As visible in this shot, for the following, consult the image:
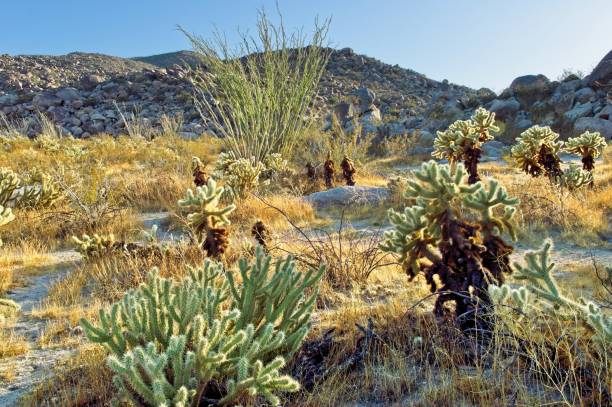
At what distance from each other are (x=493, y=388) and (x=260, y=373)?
81 centimetres

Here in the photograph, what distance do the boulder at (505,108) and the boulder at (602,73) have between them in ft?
7.28

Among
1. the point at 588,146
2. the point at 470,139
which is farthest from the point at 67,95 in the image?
the point at 588,146

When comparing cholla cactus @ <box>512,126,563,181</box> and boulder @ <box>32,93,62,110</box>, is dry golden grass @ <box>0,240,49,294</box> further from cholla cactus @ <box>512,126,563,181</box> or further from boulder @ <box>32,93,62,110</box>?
boulder @ <box>32,93,62,110</box>

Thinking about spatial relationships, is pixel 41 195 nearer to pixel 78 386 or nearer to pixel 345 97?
pixel 78 386

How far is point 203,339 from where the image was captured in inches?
60.4

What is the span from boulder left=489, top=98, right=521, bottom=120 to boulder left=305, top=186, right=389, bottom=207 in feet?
35.5

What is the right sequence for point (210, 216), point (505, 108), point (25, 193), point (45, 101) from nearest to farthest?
1. point (210, 216)
2. point (25, 193)
3. point (505, 108)
4. point (45, 101)

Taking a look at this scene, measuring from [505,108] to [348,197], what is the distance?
37.9ft

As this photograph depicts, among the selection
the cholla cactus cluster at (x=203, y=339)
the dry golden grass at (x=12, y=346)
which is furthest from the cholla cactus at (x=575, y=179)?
the dry golden grass at (x=12, y=346)

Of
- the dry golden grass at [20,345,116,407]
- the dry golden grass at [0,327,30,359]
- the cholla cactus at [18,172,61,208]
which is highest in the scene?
the cholla cactus at [18,172,61,208]

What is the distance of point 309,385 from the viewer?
1.92 meters

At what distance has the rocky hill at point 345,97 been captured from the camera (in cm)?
1509

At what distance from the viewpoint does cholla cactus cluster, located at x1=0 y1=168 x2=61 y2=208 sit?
5.45 m

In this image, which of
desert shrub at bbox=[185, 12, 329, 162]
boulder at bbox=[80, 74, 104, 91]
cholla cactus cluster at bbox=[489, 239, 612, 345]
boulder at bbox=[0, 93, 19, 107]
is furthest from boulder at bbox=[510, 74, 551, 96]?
boulder at bbox=[0, 93, 19, 107]
